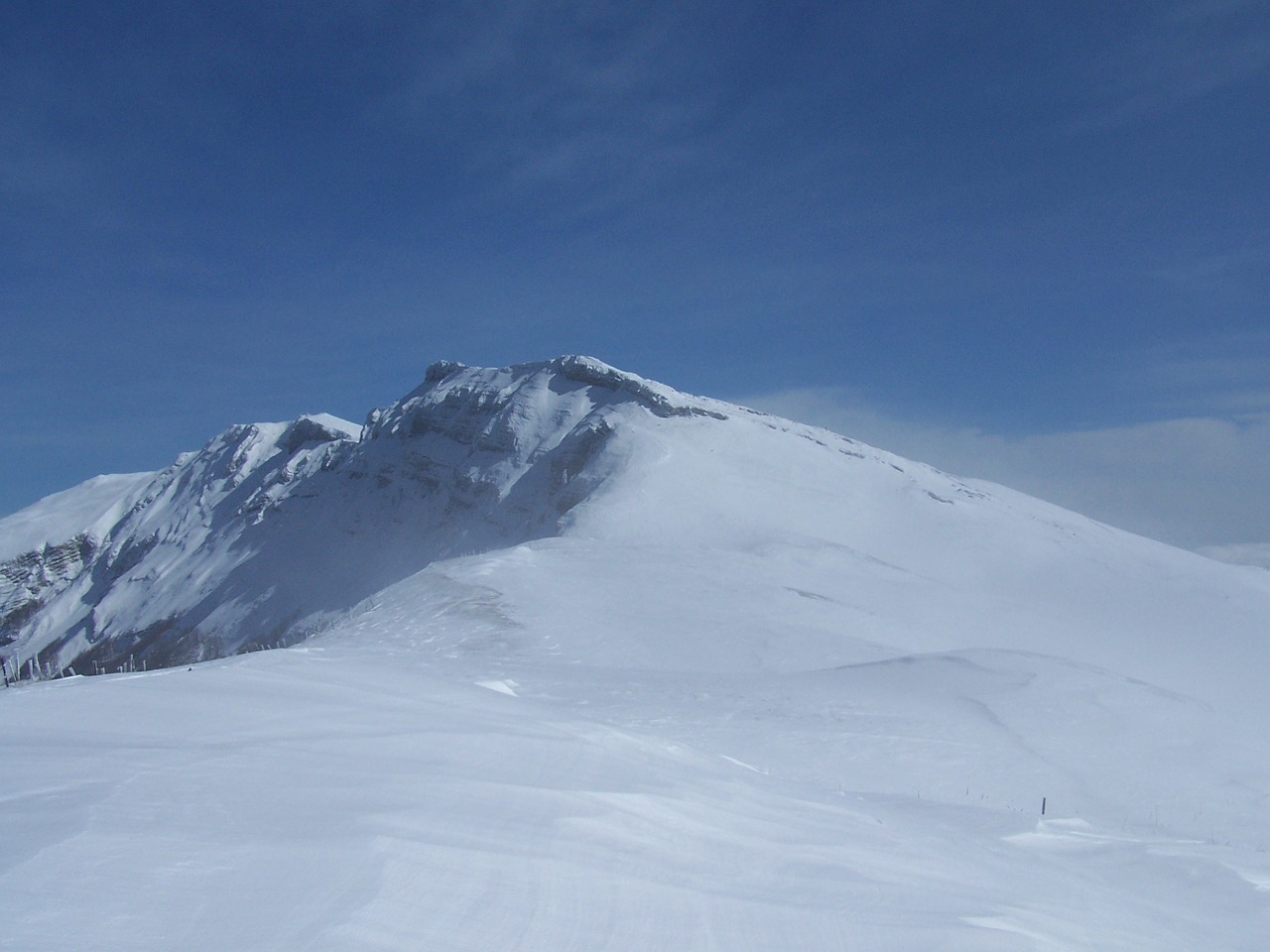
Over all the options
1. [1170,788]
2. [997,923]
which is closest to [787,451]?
[1170,788]

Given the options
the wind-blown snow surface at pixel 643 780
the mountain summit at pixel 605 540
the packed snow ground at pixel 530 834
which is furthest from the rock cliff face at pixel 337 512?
the packed snow ground at pixel 530 834

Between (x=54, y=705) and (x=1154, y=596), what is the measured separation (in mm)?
39092

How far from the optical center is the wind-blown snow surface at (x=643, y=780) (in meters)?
4.00

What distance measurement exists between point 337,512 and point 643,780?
226 ft

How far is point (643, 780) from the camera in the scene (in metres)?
7.21

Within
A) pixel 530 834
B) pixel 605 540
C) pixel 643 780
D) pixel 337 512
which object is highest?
pixel 337 512

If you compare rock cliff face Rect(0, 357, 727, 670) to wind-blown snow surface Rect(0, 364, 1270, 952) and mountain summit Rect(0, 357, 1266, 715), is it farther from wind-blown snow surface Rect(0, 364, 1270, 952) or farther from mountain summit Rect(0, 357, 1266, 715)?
wind-blown snow surface Rect(0, 364, 1270, 952)

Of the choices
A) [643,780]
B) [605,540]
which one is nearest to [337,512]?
[605,540]

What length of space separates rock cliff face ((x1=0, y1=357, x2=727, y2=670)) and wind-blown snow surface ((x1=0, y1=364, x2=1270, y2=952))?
22712 mm

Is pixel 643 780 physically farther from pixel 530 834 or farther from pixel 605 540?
pixel 605 540

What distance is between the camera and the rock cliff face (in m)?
59.0

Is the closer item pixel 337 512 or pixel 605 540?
pixel 605 540

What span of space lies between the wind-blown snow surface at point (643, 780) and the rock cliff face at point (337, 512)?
22.7 meters

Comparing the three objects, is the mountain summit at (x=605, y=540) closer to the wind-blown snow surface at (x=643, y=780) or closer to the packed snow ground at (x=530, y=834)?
the wind-blown snow surface at (x=643, y=780)
